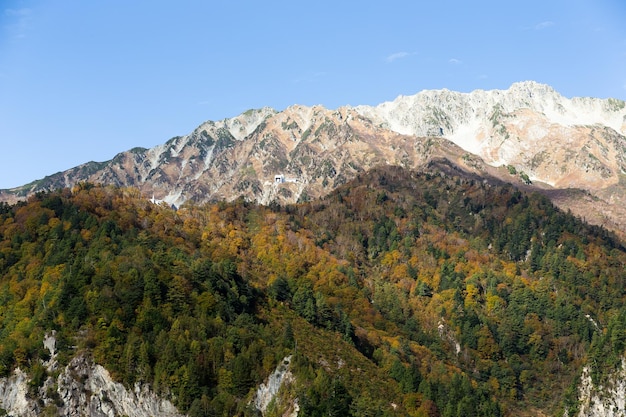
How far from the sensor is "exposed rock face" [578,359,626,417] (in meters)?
154

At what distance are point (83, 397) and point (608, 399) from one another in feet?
350

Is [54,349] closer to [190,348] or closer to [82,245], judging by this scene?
[190,348]

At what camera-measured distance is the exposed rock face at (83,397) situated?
114 meters

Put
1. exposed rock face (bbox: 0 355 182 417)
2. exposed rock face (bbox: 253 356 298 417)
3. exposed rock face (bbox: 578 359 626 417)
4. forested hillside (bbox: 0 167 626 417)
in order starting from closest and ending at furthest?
exposed rock face (bbox: 0 355 182 417)
exposed rock face (bbox: 253 356 298 417)
forested hillside (bbox: 0 167 626 417)
exposed rock face (bbox: 578 359 626 417)

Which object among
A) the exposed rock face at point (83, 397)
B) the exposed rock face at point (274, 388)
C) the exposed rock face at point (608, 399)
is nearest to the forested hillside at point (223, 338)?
the exposed rock face at point (274, 388)

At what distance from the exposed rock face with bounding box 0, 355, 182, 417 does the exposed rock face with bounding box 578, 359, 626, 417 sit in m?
91.0

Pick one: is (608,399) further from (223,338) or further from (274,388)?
(223,338)

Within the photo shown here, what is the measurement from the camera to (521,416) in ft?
540

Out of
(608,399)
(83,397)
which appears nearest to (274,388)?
(83,397)

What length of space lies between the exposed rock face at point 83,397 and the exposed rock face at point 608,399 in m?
91.0

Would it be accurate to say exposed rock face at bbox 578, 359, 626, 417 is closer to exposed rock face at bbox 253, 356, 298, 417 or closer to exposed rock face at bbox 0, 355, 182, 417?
exposed rock face at bbox 253, 356, 298, 417

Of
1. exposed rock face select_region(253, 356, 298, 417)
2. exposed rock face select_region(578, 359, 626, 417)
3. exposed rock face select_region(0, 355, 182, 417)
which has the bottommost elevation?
exposed rock face select_region(578, 359, 626, 417)

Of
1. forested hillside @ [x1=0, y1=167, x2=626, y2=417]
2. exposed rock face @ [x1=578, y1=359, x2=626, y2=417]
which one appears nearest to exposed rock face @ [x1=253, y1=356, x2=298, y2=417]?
forested hillside @ [x1=0, y1=167, x2=626, y2=417]

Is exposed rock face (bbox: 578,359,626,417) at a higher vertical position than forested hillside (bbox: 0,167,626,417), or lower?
lower
